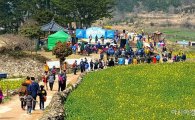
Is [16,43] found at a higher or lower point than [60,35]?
lower

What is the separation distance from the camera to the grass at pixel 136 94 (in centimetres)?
2795

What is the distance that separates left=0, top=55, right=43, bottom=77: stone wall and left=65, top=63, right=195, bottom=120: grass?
17.5m

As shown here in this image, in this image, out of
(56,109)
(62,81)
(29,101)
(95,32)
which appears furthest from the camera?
(95,32)

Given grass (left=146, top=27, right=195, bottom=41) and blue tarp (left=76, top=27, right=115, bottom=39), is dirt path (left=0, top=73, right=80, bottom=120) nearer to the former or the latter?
blue tarp (left=76, top=27, right=115, bottom=39)

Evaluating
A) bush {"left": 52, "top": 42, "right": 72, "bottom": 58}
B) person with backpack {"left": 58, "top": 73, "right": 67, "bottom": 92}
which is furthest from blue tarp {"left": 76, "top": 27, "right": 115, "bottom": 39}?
person with backpack {"left": 58, "top": 73, "right": 67, "bottom": 92}

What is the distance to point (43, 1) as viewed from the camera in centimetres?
11656

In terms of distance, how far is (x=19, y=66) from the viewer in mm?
66750

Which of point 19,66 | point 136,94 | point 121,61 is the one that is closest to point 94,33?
point 19,66

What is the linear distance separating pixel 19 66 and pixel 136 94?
32.7 m

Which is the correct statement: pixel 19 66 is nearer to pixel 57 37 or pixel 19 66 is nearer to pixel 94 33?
pixel 57 37

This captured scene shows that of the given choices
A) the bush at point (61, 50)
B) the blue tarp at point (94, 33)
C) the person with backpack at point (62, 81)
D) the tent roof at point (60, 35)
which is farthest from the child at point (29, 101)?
the blue tarp at point (94, 33)

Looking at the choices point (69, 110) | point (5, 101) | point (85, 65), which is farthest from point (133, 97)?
point (85, 65)

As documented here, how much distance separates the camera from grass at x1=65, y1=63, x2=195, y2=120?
27953 millimetres

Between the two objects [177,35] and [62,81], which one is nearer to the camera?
[62,81]
